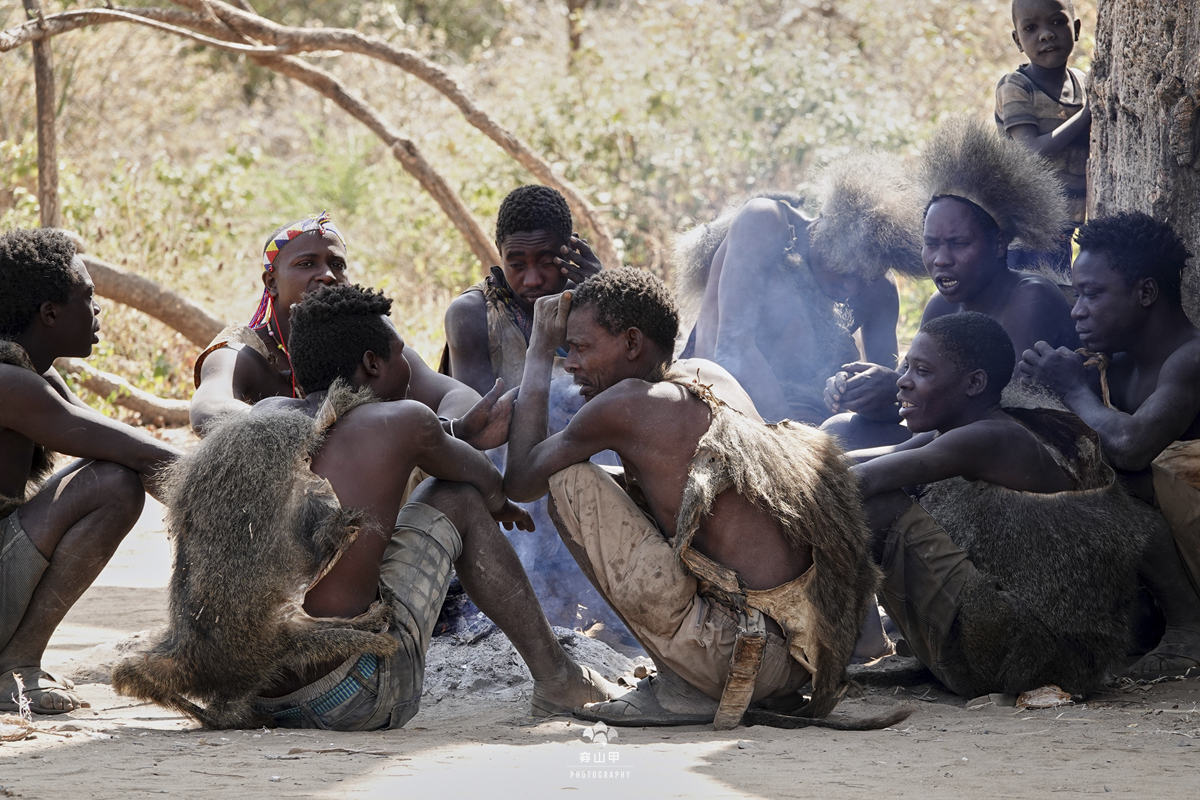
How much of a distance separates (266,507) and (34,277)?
121 cm

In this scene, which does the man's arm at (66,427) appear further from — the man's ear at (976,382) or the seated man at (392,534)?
the man's ear at (976,382)

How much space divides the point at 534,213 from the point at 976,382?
66.6 inches

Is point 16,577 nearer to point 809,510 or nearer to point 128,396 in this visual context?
point 809,510

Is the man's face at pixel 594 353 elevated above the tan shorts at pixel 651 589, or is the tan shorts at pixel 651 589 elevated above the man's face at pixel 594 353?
the man's face at pixel 594 353

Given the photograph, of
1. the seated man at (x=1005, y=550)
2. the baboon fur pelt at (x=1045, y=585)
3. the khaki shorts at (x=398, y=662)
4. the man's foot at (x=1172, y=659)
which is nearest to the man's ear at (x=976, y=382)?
the seated man at (x=1005, y=550)

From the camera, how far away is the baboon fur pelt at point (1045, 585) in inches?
134

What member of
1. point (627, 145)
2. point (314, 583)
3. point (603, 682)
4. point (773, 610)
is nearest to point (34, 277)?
point (314, 583)

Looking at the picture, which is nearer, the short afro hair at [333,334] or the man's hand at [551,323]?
the short afro hair at [333,334]

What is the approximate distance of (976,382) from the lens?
366 cm

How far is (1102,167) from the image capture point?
189 inches

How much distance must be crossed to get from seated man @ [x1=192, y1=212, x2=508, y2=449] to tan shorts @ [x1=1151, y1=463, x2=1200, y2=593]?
90.3 inches

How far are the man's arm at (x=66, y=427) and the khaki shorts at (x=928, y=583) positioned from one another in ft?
7.08

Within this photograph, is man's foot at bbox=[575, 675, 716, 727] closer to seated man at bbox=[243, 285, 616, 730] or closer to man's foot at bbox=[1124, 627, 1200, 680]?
seated man at bbox=[243, 285, 616, 730]

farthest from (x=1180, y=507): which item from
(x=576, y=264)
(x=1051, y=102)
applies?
(x=1051, y=102)
